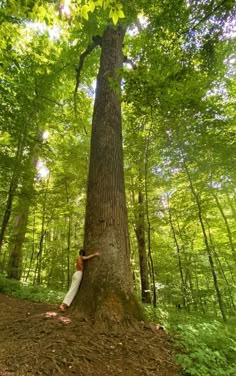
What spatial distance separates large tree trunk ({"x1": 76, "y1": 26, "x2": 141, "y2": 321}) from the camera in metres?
3.74

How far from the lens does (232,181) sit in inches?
328

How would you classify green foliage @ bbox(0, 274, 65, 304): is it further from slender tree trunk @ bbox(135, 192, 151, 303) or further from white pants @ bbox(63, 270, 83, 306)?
slender tree trunk @ bbox(135, 192, 151, 303)

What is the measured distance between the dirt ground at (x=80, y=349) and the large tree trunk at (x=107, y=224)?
12.1 inches

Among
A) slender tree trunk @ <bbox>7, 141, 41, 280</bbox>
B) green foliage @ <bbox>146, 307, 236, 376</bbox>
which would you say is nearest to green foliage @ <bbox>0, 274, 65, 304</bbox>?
slender tree trunk @ <bbox>7, 141, 41, 280</bbox>

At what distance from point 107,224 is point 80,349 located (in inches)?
73.1

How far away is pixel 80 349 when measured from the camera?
2.92 metres

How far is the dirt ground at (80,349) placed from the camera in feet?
8.62

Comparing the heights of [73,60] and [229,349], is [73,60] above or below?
above

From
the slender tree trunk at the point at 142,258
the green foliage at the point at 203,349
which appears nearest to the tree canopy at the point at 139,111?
the slender tree trunk at the point at 142,258

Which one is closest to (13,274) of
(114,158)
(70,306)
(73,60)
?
(70,306)

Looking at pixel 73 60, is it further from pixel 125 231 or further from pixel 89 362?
pixel 89 362

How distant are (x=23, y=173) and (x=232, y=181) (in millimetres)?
6725

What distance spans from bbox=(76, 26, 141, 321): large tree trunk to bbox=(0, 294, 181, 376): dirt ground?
307 millimetres

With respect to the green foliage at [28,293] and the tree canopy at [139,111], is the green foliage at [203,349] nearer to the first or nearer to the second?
the tree canopy at [139,111]
